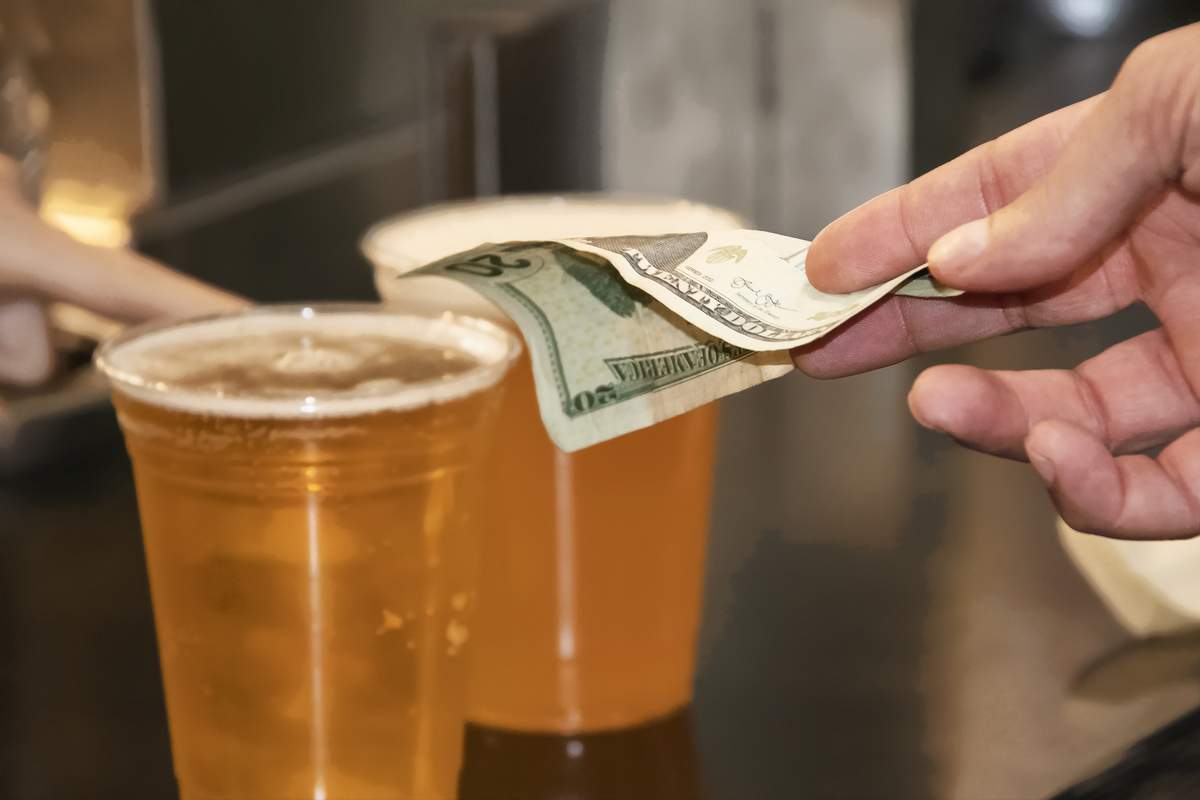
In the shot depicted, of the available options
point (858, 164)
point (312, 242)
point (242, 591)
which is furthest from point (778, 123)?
point (242, 591)

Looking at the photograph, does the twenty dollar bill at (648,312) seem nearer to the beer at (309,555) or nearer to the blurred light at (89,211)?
the beer at (309,555)

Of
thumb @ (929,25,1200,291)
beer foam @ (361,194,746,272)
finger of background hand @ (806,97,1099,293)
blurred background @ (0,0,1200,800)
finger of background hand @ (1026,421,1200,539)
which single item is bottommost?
blurred background @ (0,0,1200,800)

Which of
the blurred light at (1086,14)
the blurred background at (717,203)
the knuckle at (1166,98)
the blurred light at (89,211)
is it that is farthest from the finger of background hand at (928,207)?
the blurred light at (1086,14)

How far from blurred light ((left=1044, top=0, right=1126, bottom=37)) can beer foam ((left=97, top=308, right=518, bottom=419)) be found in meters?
1.57

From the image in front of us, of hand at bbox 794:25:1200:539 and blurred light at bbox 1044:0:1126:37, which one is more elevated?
hand at bbox 794:25:1200:539

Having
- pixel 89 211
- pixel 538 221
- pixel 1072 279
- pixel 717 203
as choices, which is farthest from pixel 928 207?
pixel 717 203

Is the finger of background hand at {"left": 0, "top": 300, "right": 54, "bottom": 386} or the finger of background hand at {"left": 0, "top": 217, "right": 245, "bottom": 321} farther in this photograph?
the finger of background hand at {"left": 0, "top": 300, "right": 54, "bottom": 386}

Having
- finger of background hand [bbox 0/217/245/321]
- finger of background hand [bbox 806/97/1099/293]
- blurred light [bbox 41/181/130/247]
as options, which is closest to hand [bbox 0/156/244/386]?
finger of background hand [bbox 0/217/245/321]

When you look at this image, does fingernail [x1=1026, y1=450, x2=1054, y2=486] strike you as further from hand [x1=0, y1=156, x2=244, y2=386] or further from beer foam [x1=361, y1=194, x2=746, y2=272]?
hand [x1=0, y1=156, x2=244, y2=386]

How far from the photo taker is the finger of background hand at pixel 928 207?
0.58 metres

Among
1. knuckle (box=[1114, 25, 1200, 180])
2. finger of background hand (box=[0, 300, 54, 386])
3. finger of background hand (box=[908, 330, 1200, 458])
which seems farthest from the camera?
finger of background hand (box=[0, 300, 54, 386])

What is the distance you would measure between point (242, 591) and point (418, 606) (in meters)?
0.06

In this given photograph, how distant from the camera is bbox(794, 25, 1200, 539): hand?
1.67 ft

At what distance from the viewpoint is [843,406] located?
3.91 feet
